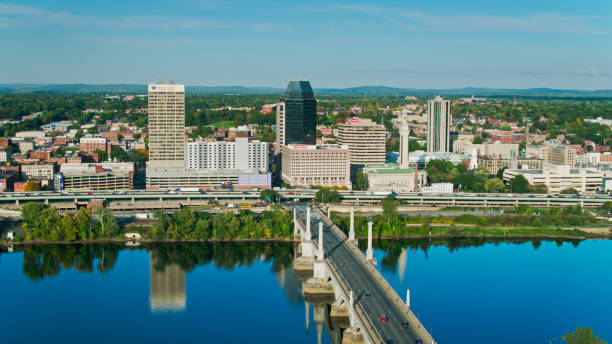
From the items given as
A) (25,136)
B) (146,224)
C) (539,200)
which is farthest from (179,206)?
(25,136)

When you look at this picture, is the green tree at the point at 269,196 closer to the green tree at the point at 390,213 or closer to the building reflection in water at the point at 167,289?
the green tree at the point at 390,213

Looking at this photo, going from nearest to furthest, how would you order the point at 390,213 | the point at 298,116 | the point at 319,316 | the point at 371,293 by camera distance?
the point at 371,293
the point at 319,316
the point at 390,213
the point at 298,116

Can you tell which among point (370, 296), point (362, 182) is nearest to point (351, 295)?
point (370, 296)

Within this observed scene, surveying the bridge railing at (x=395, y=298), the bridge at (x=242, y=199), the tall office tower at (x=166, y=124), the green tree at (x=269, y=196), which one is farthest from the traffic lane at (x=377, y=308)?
the tall office tower at (x=166, y=124)

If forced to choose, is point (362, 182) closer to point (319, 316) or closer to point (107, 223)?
point (107, 223)

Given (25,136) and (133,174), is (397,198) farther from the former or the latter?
(25,136)

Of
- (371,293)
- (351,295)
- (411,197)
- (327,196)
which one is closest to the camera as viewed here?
(351,295)

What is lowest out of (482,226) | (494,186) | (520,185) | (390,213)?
(482,226)
